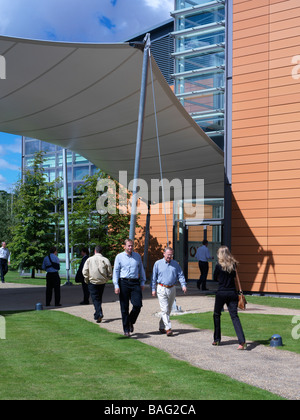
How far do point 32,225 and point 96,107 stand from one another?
47.6 feet

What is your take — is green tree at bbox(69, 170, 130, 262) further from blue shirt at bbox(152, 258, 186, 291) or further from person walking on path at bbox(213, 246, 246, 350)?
person walking on path at bbox(213, 246, 246, 350)

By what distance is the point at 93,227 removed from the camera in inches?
942

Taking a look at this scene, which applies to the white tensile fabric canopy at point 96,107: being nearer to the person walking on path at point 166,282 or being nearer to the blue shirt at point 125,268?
the blue shirt at point 125,268

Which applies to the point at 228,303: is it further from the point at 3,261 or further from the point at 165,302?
the point at 3,261

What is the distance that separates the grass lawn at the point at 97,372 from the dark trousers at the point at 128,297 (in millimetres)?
368

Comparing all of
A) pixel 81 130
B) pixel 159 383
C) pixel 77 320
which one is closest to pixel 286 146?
pixel 81 130

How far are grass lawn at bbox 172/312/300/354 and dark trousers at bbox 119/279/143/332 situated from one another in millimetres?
1642

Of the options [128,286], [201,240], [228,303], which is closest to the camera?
[228,303]

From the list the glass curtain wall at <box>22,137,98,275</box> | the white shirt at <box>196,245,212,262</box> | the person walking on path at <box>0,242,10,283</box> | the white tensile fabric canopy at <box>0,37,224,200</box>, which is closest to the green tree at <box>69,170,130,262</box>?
the person walking on path at <box>0,242,10,283</box>

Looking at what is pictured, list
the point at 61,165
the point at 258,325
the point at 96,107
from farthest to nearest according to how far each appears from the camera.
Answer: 1. the point at 61,165
2. the point at 96,107
3. the point at 258,325

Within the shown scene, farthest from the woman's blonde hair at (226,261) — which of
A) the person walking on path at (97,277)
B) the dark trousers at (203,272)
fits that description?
the dark trousers at (203,272)

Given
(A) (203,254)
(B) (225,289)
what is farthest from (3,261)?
(B) (225,289)

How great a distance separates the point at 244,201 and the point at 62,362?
11.4m

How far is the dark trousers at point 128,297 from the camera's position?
28.8ft
